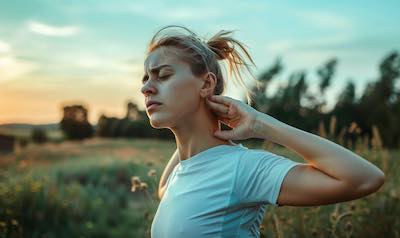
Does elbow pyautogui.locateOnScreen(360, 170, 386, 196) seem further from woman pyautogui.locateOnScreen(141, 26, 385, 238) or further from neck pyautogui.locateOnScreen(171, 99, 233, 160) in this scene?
neck pyautogui.locateOnScreen(171, 99, 233, 160)

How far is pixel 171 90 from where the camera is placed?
246 cm

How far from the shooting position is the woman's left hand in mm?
2389

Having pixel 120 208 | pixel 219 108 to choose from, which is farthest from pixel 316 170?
pixel 120 208

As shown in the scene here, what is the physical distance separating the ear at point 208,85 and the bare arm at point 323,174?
322 mm

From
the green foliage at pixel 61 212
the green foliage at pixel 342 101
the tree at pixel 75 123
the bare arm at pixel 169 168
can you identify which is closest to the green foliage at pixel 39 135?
the tree at pixel 75 123

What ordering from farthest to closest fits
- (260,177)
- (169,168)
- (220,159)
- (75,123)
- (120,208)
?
(75,123) → (120,208) → (169,168) → (220,159) → (260,177)

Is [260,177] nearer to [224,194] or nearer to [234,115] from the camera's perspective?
[224,194]

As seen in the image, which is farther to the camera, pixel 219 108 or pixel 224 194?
pixel 219 108

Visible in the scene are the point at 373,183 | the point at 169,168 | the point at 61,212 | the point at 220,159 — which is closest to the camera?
the point at 373,183

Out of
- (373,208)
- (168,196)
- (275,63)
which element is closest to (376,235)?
(373,208)

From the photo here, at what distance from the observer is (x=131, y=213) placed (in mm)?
8547

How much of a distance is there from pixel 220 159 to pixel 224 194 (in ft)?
0.49

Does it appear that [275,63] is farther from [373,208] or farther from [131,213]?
[373,208]

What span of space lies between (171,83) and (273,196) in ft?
1.88
